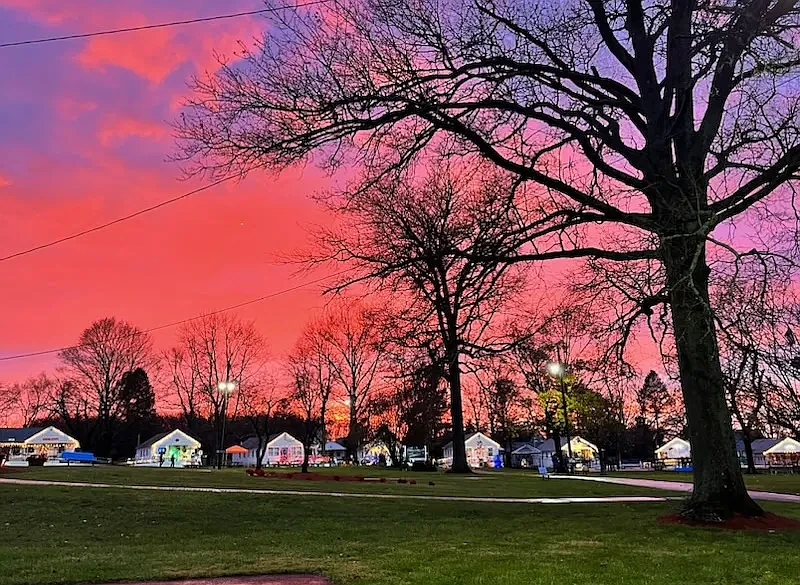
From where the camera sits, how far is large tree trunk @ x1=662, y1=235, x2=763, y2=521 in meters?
11.7

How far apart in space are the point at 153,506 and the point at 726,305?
12.6m

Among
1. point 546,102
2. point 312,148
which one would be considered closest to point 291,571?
point 312,148

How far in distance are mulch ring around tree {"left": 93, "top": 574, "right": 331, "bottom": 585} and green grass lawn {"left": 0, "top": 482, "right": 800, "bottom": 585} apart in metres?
0.22

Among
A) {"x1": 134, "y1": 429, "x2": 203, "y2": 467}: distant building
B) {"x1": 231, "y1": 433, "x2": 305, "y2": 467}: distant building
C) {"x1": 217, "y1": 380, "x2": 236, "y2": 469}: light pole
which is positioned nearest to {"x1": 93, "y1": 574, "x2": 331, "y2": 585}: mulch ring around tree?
{"x1": 217, "y1": 380, "x2": 236, "y2": 469}: light pole

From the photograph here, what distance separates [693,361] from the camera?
12.4 metres

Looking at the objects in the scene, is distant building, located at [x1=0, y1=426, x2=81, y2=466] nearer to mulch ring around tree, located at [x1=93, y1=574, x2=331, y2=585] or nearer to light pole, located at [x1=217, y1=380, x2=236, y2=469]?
light pole, located at [x1=217, y1=380, x2=236, y2=469]

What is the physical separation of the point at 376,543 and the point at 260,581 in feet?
9.85

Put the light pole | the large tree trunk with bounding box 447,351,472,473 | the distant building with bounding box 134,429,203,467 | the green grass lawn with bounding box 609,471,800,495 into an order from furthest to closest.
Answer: the distant building with bounding box 134,429,203,467 → the light pole → the large tree trunk with bounding box 447,351,472,473 → the green grass lawn with bounding box 609,471,800,495

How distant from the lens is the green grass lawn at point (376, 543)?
293 inches

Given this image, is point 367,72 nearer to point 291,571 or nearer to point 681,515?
point 291,571

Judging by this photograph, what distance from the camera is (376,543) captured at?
10016mm

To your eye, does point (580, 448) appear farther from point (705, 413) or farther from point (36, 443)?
point (705, 413)

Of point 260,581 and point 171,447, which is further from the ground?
point 171,447

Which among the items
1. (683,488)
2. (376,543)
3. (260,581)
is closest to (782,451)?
(683,488)
